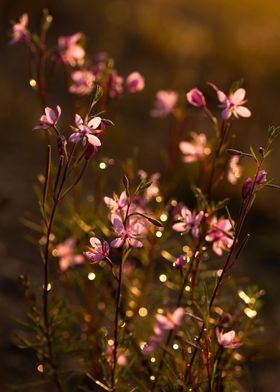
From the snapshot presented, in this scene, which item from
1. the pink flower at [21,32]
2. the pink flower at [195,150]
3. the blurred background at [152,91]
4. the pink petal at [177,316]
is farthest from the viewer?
the blurred background at [152,91]

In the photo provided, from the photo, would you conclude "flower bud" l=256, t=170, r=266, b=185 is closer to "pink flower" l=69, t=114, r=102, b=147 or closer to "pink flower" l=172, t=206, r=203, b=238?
"pink flower" l=172, t=206, r=203, b=238

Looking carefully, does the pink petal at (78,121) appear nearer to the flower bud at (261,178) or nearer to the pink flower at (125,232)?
the pink flower at (125,232)

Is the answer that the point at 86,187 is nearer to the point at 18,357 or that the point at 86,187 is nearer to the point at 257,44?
the point at 18,357

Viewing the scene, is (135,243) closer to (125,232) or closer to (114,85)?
(125,232)

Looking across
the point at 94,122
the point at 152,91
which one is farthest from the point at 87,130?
the point at 152,91

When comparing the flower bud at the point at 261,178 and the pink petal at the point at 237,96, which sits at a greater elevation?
the pink petal at the point at 237,96

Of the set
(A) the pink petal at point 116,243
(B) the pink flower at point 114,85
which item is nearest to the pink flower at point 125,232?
(A) the pink petal at point 116,243

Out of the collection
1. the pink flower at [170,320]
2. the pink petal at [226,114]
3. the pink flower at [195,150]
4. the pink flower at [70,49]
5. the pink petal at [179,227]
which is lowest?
the pink flower at [170,320]
